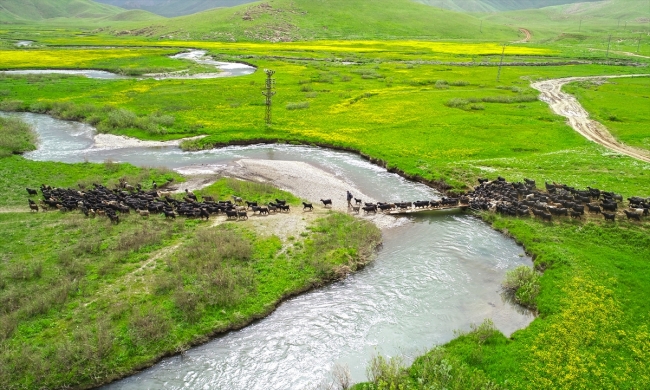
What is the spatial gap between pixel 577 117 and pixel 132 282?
66630 millimetres

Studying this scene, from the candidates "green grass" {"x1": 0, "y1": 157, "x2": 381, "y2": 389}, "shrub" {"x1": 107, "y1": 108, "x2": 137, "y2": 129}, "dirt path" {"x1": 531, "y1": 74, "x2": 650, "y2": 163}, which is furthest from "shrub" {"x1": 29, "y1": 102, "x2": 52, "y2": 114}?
"dirt path" {"x1": 531, "y1": 74, "x2": 650, "y2": 163}

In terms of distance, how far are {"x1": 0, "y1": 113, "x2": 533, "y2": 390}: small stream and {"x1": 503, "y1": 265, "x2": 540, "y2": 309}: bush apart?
71cm

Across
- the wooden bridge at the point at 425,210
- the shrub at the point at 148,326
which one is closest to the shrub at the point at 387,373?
the shrub at the point at 148,326

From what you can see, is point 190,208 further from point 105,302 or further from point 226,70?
point 226,70

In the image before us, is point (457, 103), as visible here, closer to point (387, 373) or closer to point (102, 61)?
point (387, 373)

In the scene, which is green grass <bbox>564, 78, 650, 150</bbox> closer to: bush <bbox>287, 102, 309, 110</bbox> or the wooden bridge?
the wooden bridge

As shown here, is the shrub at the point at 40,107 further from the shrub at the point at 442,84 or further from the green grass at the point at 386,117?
the shrub at the point at 442,84

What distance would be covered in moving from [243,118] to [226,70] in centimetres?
5489

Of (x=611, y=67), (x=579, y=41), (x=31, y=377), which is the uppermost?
(x=579, y=41)

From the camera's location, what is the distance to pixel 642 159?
149 ft

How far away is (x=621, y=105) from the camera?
7062 cm

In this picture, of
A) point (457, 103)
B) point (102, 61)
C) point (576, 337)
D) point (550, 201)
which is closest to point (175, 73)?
point (102, 61)

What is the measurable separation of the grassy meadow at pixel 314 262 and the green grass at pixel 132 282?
0.09 meters

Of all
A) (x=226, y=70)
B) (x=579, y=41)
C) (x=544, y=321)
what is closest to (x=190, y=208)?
(x=544, y=321)
